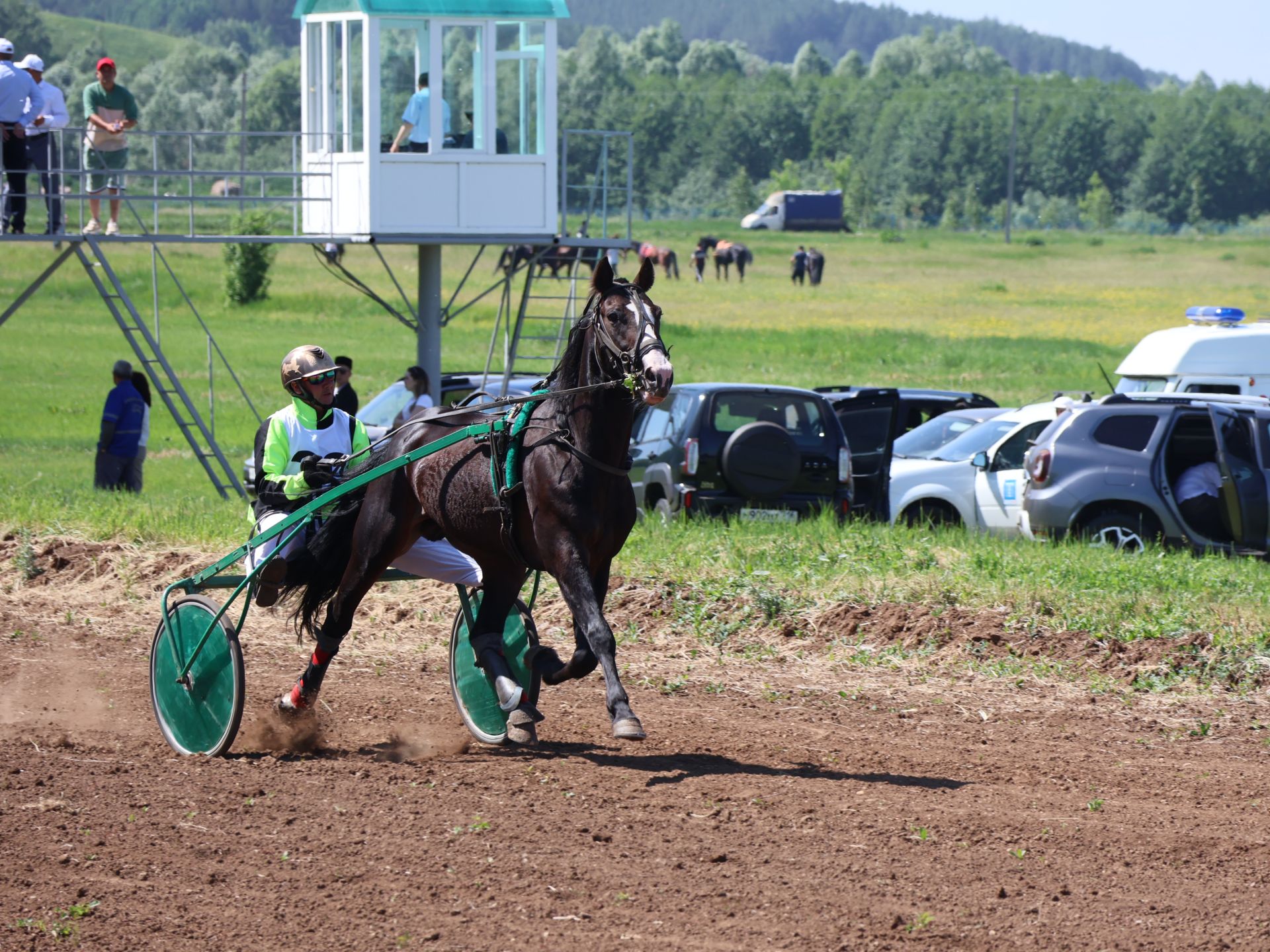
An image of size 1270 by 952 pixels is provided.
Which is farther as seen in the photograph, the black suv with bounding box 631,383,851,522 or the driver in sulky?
the black suv with bounding box 631,383,851,522

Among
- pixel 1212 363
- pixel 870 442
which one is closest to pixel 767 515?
pixel 870 442

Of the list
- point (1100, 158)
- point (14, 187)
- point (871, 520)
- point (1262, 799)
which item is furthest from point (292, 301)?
point (1100, 158)

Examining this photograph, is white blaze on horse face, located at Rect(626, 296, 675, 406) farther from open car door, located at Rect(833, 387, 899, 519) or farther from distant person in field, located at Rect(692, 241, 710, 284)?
distant person in field, located at Rect(692, 241, 710, 284)

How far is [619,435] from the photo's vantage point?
25.2 ft

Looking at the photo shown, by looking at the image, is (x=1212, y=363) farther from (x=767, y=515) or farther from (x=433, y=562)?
(x=433, y=562)

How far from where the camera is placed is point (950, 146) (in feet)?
484

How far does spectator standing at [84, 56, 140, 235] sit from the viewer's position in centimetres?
1902

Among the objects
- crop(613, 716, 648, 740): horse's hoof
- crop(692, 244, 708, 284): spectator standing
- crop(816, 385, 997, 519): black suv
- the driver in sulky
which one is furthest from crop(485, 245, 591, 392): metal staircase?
crop(692, 244, 708, 284): spectator standing

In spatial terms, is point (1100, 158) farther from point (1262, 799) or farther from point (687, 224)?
point (1262, 799)

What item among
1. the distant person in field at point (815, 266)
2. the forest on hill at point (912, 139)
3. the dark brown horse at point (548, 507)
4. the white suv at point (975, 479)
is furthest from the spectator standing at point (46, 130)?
the forest on hill at point (912, 139)

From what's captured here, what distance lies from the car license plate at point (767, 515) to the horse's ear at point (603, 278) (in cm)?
764

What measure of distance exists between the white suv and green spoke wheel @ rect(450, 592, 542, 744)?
28.7 feet

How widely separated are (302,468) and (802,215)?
9953 cm

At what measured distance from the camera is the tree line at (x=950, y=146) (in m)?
135
